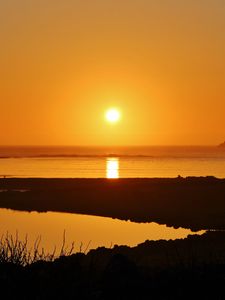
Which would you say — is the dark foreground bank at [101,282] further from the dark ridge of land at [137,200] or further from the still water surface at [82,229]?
the dark ridge of land at [137,200]

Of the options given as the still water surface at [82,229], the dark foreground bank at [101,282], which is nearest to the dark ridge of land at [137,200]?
the still water surface at [82,229]

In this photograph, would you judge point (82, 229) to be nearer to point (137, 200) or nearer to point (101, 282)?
point (137, 200)

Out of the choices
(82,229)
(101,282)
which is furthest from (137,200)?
(101,282)

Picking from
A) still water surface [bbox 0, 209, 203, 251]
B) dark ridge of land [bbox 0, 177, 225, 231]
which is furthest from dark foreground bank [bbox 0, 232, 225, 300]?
dark ridge of land [bbox 0, 177, 225, 231]

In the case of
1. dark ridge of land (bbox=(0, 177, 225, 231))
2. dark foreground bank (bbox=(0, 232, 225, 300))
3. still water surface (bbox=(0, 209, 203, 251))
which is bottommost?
dark foreground bank (bbox=(0, 232, 225, 300))

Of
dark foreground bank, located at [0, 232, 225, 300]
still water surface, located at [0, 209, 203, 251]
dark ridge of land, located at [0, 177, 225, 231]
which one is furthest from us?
dark ridge of land, located at [0, 177, 225, 231]

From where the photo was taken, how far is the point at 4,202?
186 feet

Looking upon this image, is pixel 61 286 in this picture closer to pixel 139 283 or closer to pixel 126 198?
pixel 139 283

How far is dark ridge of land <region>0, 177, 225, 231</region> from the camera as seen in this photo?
151ft

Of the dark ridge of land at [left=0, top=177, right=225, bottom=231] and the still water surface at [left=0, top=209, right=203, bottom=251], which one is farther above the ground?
the dark ridge of land at [left=0, top=177, right=225, bottom=231]

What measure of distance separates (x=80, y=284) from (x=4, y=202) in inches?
1943

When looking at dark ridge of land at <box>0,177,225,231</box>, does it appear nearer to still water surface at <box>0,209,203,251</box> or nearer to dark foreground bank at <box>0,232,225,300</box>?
still water surface at <box>0,209,203,251</box>

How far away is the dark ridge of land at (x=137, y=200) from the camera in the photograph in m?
46.0

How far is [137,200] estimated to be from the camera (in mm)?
55125
